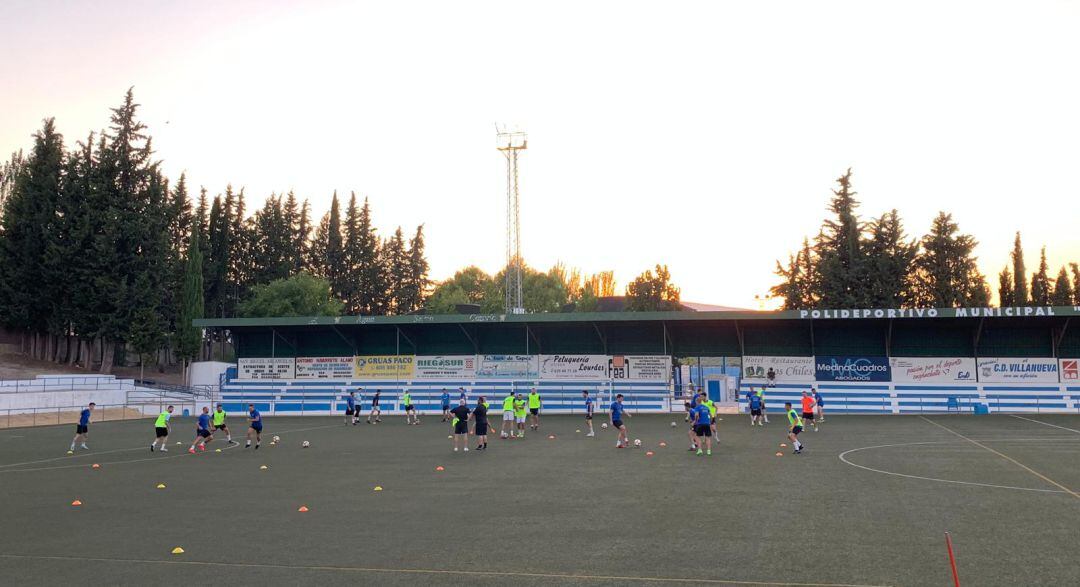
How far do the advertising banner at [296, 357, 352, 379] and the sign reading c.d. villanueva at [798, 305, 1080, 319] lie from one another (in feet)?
105

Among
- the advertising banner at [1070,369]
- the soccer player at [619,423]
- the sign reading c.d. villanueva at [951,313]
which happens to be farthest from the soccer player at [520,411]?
the advertising banner at [1070,369]

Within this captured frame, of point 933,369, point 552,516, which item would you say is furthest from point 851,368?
point 552,516

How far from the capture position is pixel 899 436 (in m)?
27.1

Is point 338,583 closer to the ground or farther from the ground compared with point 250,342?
closer to the ground

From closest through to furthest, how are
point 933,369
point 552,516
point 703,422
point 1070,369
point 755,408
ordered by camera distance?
point 552,516 < point 703,422 < point 755,408 < point 1070,369 < point 933,369

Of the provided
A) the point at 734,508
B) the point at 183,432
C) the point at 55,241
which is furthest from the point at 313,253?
the point at 734,508

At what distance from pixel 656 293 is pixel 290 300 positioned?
40.6 metres

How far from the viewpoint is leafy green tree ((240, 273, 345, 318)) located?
7344 centimetres

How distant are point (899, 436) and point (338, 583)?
24647mm

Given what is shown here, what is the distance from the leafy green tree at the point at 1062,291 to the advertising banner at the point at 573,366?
238 feet

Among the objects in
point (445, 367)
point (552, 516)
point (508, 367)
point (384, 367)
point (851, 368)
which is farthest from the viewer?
point (384, 367)

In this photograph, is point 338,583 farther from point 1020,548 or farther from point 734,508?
point 1020,548

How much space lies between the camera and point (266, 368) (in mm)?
52250

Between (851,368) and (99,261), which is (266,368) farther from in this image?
(851,368)
